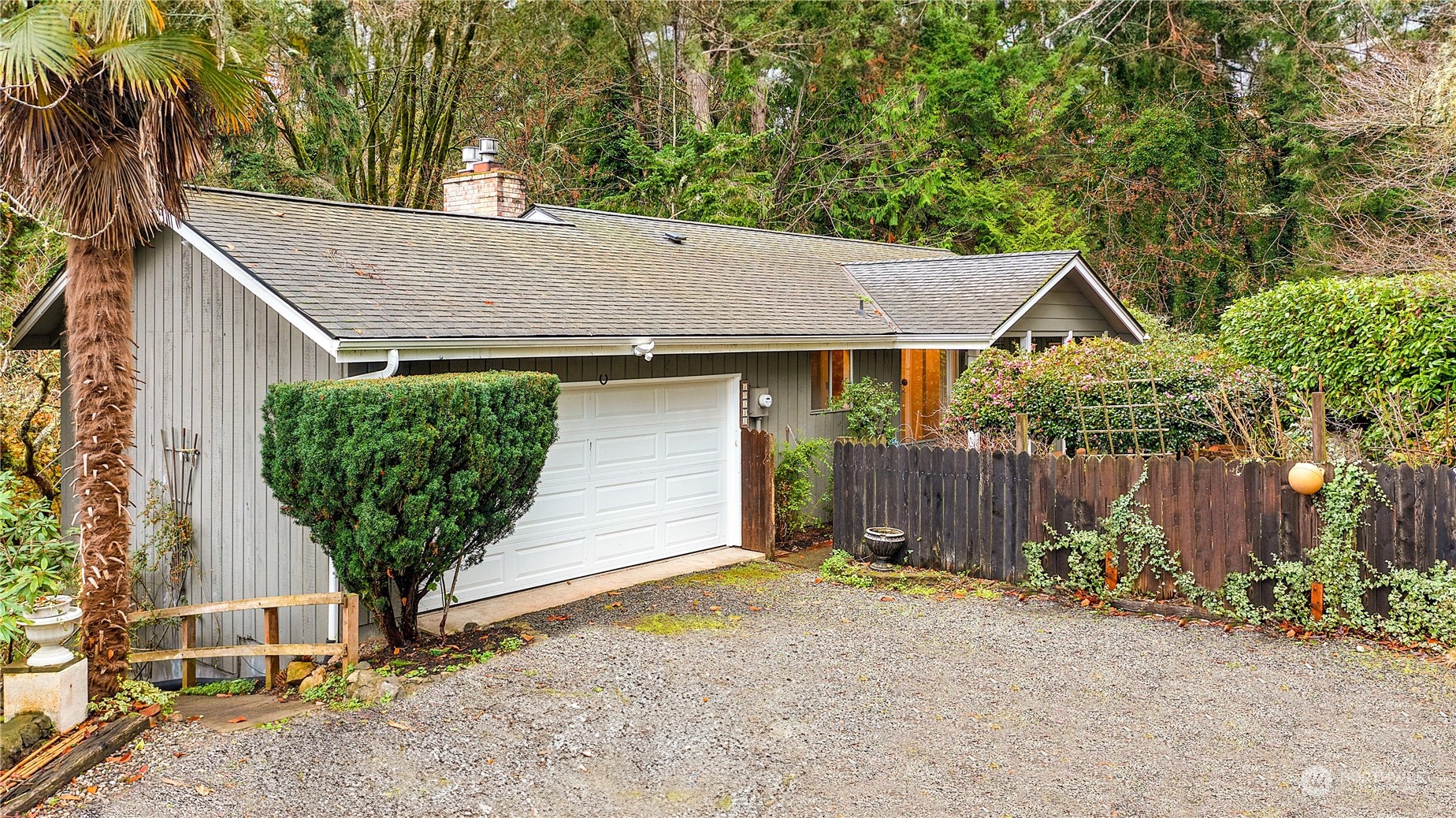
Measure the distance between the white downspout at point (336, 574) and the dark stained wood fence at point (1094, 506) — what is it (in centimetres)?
472

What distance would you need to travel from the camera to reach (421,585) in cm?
873

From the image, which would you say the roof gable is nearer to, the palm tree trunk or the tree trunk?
the tree trunk

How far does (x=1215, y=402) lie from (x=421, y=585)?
28.2ft

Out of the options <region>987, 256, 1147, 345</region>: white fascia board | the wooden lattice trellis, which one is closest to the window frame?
<region>987, 256, 1147, 345</region>: white fascia board

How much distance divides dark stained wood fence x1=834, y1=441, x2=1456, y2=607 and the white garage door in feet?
5.13

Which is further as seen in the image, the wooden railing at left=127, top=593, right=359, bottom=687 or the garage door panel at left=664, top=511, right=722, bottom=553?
the garage door panel at left=664, top=511, right=722, bottom=553

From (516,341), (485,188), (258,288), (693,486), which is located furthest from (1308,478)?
(485,188)

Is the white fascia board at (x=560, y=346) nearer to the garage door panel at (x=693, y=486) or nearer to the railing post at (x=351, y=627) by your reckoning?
the garage door panel at (x=693, y=486)

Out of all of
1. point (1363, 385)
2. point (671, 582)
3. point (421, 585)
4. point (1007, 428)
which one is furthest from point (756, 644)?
point (1363, 385)

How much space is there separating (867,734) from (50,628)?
480 centimetres

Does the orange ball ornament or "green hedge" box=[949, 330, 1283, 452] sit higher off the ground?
"green hedge" box=[949, 330, 1283, 452]

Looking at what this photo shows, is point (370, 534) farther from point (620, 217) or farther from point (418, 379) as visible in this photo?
point (620, 217)

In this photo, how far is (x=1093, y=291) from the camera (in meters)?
15.3

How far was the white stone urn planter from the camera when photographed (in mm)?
5926
